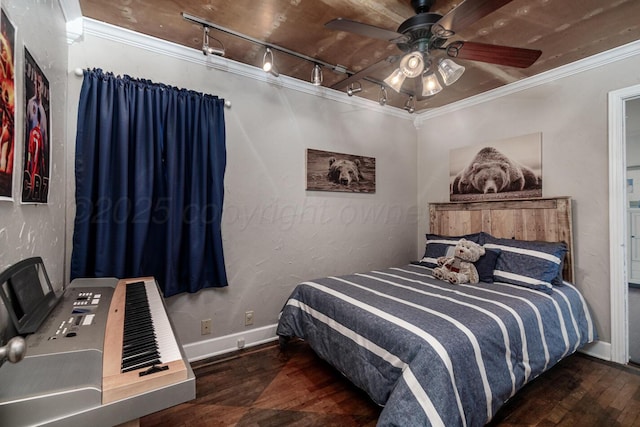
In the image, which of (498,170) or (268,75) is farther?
(498,170)

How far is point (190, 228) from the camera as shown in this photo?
7.75ft

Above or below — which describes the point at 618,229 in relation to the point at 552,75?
below

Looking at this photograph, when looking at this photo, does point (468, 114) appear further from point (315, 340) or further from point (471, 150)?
point (315, 340)

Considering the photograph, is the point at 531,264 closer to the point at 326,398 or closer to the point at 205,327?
the point at 326,398

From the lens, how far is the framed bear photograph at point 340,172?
3096 millimetres

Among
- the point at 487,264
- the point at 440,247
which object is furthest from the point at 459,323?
the point at 440,247

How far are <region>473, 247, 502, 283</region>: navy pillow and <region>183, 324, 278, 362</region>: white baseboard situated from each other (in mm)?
1962

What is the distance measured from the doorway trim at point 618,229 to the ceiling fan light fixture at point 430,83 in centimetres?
173

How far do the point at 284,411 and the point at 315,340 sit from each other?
50cm

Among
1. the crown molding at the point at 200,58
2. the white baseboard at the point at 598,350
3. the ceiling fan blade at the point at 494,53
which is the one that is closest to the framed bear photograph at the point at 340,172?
the crown molding at the point at 200,58

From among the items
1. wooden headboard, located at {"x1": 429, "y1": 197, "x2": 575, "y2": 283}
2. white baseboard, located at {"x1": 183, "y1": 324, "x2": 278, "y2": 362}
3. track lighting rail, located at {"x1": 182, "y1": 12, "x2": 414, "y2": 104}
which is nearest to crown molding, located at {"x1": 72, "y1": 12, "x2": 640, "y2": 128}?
track lighting rail, located at {"x1": 182, "y1": 12, "x2": 414, "y2": 104}

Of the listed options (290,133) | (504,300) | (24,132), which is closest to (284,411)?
(504,300)

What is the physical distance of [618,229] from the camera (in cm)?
239

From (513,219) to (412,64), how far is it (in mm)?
2142
